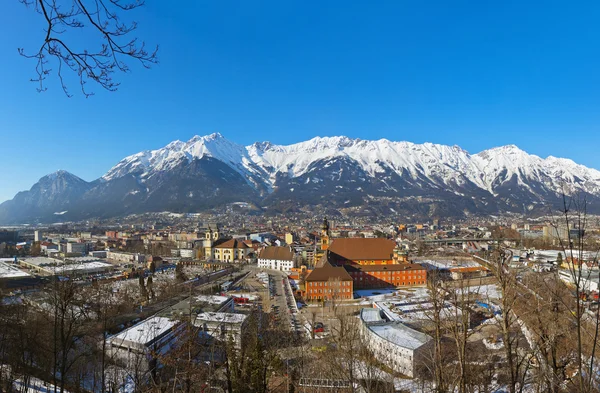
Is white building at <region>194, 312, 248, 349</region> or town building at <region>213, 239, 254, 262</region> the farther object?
town building at <region>213, 239, 254, 262</region>

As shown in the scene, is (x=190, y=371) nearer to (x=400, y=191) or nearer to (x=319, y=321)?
(x=319, y=321)

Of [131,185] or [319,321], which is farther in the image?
[131,185]

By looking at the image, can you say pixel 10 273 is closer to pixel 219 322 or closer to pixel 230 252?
pixel 230 252

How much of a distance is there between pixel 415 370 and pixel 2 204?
202750mm

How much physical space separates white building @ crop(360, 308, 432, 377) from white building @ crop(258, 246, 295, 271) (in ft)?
56.4

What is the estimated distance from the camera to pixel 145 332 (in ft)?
38.8

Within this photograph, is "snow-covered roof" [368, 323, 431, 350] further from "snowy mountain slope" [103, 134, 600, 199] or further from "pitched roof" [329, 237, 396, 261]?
"snowy mountain slope" [103, 134, 600, 199]

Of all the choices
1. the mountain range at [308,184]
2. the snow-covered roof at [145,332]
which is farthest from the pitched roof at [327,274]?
the mountain range at [308,184]

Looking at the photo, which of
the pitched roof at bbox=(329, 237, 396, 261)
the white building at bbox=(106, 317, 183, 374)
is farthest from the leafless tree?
the pitched roof at bbox=(329, 237, 396, 261)

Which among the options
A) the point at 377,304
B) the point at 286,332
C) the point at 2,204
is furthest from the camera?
the point at 2,204

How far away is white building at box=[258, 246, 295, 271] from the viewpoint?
30.1m

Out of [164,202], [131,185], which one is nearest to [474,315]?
[164,202]

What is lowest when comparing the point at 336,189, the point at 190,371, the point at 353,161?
the point at 190,371

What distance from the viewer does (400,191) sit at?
140m
